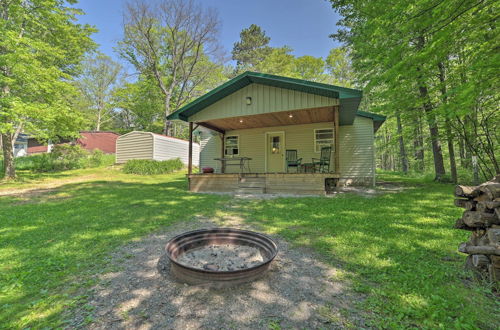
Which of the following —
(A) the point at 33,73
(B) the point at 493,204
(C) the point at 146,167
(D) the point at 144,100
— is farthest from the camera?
(D) the point at 144,100

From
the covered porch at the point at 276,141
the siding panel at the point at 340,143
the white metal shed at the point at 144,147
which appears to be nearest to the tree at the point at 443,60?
the siding panel at the point at 340,143

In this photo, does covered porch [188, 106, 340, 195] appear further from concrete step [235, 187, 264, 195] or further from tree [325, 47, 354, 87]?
tree [325, 47, 354, 87]

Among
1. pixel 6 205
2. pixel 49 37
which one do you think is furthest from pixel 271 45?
pixel 6 205

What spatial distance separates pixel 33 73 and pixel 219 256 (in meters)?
11.1

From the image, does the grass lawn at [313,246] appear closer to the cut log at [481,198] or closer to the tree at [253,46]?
the cut log at [481,198]

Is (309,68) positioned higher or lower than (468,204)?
higher

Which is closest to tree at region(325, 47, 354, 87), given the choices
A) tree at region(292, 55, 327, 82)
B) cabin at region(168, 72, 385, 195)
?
tree at region(292, 55, 327, 82)

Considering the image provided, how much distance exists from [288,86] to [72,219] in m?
6.34

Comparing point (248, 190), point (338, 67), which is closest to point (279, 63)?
point (338, 67)

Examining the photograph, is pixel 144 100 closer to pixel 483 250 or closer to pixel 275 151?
pixel 275 151

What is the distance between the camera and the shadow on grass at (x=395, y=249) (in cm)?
156

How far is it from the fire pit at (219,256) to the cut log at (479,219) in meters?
1.83

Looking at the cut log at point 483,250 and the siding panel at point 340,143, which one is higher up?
the siding panel at point 340,143

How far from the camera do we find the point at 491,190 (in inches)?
73.7
